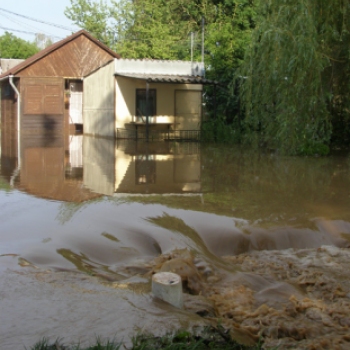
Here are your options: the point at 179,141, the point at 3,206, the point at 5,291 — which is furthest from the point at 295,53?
the point at 179,141

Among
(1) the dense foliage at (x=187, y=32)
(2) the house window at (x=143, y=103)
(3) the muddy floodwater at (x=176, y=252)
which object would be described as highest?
(1) the dense foliage at (x=187, y=32)

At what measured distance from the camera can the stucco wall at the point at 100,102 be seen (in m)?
24.6

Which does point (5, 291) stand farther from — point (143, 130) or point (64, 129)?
point (64, 129)

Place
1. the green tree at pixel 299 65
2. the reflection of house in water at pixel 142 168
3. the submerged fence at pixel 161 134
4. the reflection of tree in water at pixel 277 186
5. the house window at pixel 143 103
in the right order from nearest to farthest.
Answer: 1. the reflection of tree in water at pixel 277 186
2. the reflection of house in water at pixel 142 168
3. the green tree at pixel 299 65
4. the submerged fence at pixel 161 134
5. the house window at pixel 143 103

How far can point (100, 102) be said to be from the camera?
26.1 m

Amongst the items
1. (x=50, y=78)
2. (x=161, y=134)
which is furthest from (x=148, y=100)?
(x=50, y=78)

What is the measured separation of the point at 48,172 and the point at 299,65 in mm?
6352

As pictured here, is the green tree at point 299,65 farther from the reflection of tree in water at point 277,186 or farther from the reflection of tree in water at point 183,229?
the reflection of tree in water at point 183,229

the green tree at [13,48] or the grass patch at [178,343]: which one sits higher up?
the green tree at [13,48]

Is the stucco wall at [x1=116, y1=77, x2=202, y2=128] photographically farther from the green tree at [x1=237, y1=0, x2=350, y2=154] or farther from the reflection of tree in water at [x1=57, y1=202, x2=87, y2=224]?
the reflection of tree in water at [x1=57, y1=202, x2=87, y2=224]

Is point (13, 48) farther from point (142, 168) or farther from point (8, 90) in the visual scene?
point (142, 168)

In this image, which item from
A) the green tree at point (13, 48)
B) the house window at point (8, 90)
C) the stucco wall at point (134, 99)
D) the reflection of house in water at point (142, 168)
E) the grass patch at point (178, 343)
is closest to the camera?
the grass patch at point (178, 343)

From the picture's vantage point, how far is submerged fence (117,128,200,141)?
80.9ft

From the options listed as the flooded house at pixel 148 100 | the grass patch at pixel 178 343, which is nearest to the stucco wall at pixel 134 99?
the flooded house at pixel 148 100
